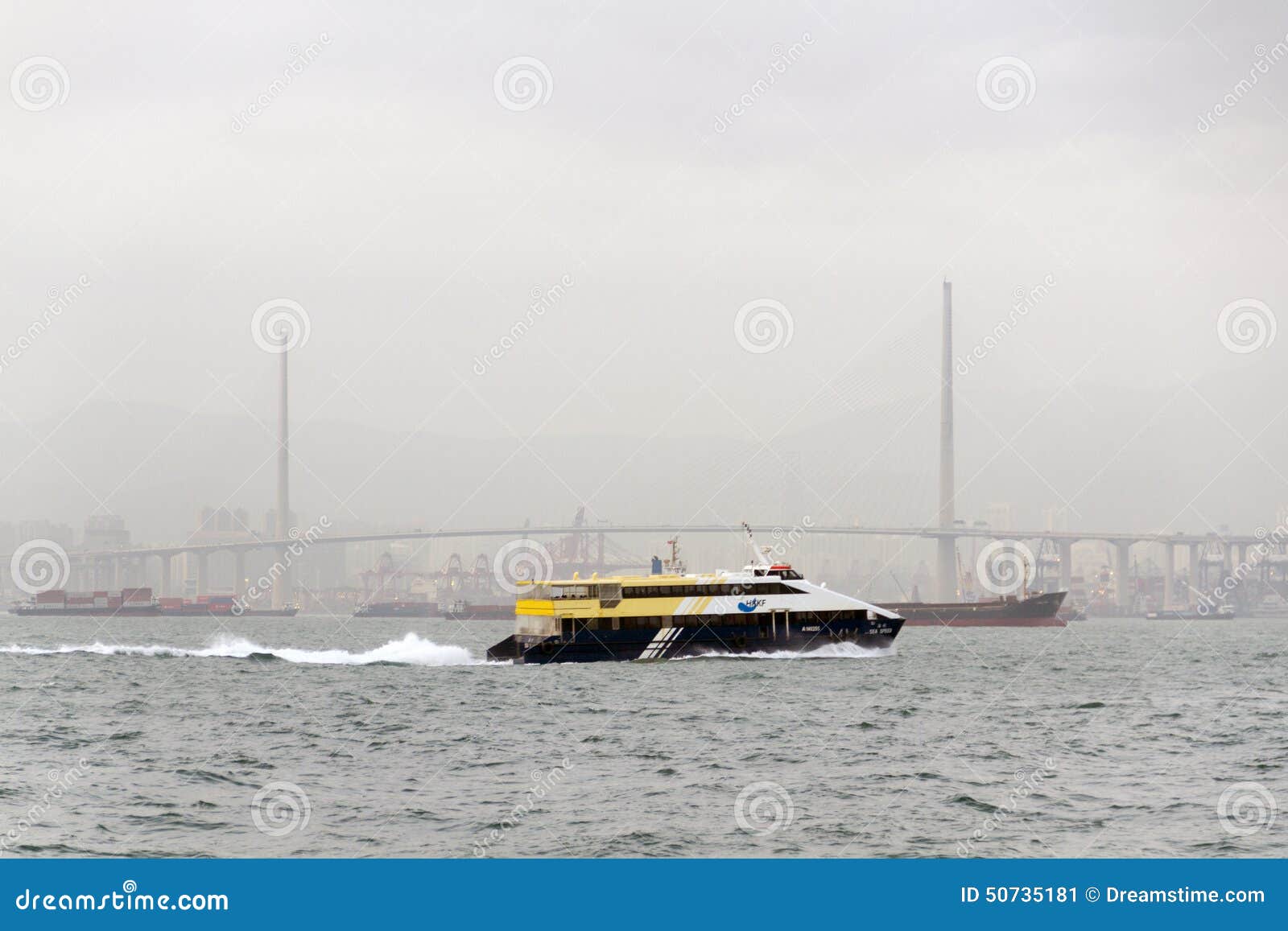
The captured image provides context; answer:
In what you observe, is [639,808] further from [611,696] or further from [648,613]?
[648,613]

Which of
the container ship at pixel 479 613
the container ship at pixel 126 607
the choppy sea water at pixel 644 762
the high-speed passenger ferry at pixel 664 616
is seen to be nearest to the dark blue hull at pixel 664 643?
the high-speed passenger ferry at pixel 664 616

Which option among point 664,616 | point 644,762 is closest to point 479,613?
point 664,616

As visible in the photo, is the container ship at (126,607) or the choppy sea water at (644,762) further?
the container ship at (126,607)

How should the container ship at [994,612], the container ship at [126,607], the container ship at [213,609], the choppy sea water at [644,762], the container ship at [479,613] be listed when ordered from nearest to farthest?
the choppy sea water at [644,762]
the container ship at [994,612]
the container ship at [479,613]
the container ship at [126,607]
the container ship at [213,609]

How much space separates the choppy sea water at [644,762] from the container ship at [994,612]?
6636cm

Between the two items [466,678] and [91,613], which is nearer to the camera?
[466,678]

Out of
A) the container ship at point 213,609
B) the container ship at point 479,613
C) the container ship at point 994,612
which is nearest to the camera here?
the container ship at point 994,612

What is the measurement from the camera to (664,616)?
5156cm

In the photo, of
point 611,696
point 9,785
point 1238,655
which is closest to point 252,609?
point 1238,655

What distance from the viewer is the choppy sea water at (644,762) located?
1977 cm

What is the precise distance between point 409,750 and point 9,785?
742 centimetres

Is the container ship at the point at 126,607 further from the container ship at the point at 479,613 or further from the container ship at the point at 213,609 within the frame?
the container ship at the point at 479,613

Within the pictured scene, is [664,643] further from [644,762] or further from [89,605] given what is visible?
[89,605]

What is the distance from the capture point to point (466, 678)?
47281 millimetres
